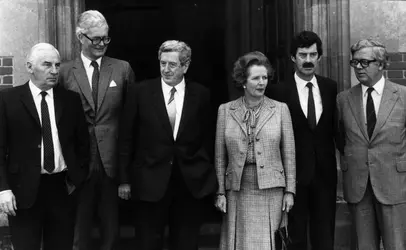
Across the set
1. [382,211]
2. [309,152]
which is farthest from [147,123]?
[382,211]

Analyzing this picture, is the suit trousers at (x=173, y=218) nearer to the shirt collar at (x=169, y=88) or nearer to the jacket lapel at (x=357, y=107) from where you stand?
the shirt collar at (x=169, y=88)

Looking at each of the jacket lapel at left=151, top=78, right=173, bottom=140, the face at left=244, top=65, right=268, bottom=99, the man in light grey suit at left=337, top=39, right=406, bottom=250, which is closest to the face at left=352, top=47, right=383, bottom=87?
the man in light grey suit at left=337, top=39, right=406, bottom=250

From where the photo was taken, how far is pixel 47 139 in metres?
4.72

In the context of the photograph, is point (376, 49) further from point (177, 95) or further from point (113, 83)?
point (113, 83)

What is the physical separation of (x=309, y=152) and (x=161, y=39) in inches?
171

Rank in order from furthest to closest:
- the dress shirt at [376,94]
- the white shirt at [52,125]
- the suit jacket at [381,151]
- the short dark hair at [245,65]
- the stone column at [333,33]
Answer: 1. the stone column at [333,33]
2. the dress shirt at [376,94]
3. the suit jacket at [381,151]
4. the short dark hair at [245,65]
5. the white shirt at [52,125]

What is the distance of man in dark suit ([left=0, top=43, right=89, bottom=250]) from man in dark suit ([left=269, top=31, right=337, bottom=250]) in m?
1.69

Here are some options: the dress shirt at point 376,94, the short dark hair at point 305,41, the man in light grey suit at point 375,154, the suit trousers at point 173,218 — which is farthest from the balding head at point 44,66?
the dress shirt at point 376,94

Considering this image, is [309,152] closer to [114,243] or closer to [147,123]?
[147,123]

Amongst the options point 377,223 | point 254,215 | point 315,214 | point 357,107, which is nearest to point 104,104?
point 254,215

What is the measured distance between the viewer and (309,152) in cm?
515

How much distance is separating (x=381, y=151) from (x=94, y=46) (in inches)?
93.7

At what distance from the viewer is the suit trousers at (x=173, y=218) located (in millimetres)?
4868

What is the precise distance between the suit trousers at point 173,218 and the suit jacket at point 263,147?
284mm
